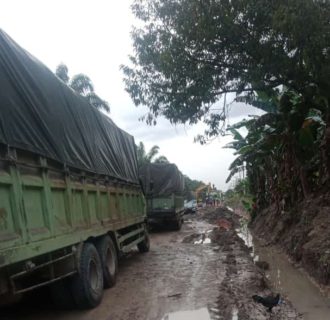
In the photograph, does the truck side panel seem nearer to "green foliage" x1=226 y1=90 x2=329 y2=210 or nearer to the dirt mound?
the dirt mound

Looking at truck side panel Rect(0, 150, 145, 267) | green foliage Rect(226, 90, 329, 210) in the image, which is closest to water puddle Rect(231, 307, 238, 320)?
truck side panel Rect(0, 150, 145, 267)

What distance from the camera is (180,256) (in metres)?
12.9

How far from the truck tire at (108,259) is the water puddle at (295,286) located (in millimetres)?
2943

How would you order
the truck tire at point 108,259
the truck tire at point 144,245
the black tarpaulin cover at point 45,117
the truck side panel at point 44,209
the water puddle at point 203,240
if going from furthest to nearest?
the water puddle at point 203,240
the truck tire at point 144,245
the truck tire at point 108,259
the black tarpaulin cover at point 45,117
the truck side panel at point 44,209

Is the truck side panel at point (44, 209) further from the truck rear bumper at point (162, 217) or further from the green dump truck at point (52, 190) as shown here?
the truck rear bumper at point (162, 217)

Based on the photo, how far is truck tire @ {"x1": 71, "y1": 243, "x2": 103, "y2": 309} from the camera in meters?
6.79

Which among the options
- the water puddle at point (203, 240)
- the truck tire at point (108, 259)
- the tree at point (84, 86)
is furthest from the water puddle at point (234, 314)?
the tree at point (84, 86)

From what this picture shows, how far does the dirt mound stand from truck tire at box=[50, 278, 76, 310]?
4302mm

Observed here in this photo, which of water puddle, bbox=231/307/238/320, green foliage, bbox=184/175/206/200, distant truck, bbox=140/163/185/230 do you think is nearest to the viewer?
water puddle, bbox=231/307/238/320

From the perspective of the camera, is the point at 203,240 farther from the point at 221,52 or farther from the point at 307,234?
the point at 221,52

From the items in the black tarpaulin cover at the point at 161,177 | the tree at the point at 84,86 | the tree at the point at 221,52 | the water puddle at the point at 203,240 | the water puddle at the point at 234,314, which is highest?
the tree at the point at 84,86

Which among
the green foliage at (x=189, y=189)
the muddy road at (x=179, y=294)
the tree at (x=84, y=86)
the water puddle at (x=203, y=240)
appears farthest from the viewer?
the green foliage at (x=189, y=189)

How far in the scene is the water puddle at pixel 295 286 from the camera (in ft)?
22.7

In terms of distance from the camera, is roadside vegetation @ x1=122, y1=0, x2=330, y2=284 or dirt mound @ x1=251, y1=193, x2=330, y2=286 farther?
dirt mound @ x1=251, y1=193, x2=330, y2=286
